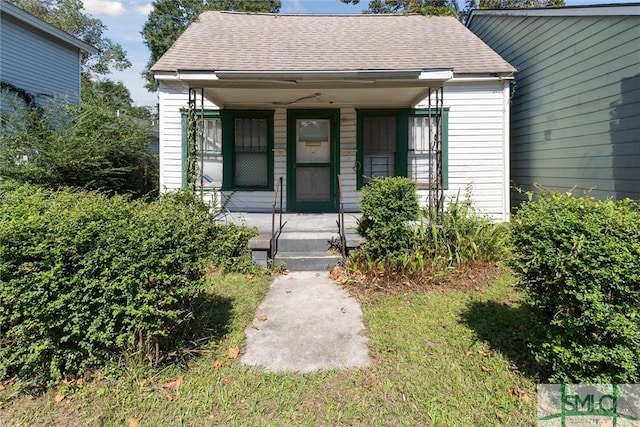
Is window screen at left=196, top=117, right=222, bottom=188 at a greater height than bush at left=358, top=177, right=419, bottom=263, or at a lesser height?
greater

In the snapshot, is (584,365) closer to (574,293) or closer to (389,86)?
(574,293)

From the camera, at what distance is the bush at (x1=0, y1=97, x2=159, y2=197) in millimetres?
7531

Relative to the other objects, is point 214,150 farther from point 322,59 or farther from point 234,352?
point 234,352

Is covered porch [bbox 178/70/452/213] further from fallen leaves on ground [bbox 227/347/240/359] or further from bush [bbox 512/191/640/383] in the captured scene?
bush [bbox 512/191/640/383]

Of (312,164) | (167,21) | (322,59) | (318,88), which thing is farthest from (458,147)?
(167,21)

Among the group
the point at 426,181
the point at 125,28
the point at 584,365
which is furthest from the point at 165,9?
the point at 584,365

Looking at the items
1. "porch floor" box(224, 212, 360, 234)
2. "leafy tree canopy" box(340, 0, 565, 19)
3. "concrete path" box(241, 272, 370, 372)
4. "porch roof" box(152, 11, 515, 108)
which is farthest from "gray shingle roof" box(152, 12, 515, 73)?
"leafy tree canopy" box(340, 0, 565, 19)

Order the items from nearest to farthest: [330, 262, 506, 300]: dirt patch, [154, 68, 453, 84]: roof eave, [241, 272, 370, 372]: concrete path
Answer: [241, 272, 370, 372]: concrete path, [330, 262, 506, 300]: dirt patch, [154, 68, 453, 84]: roof eave

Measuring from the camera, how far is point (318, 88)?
19.6ft

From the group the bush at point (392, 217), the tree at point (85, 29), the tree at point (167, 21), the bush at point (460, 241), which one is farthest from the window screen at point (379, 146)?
the tree at point (85, 29)

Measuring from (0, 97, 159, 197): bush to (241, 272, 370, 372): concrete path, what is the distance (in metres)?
4.85

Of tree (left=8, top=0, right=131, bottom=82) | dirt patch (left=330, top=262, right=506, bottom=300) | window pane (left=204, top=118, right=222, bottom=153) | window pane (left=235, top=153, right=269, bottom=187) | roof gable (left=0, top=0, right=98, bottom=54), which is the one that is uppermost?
tree (left=8, top=0, right=131, bottom=82)

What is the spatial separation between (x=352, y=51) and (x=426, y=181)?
3.42 meters

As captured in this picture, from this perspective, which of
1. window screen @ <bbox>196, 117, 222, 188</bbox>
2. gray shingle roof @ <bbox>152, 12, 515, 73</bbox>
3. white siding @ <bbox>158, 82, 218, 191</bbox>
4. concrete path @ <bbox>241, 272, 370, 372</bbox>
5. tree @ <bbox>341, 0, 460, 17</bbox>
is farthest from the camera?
tree @ <bbox>341, 0, 460, 17</bbox>
